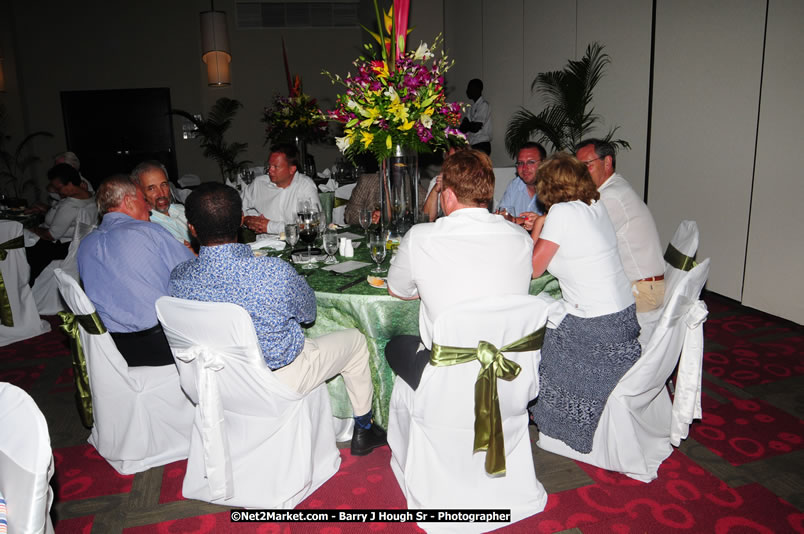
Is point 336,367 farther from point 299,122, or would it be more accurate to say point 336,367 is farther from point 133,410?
point 299,122

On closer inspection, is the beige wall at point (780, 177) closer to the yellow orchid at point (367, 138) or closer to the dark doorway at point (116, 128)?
the yellow orchid at point (367, 138)

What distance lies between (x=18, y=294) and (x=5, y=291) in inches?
10.2

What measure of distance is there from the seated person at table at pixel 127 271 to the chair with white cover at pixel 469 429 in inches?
47.0

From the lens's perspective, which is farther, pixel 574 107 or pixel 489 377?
pixel 574 107

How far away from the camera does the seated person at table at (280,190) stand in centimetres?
424

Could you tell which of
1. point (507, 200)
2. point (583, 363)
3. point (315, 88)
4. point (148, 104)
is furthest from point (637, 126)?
point (148, 104)

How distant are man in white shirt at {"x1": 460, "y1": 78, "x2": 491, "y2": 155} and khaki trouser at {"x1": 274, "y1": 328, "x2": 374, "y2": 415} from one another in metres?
5.98

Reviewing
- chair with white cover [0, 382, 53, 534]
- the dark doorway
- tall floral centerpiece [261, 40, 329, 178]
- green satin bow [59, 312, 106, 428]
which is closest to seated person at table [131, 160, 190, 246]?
green satin bow [59, 312, 106, 428]

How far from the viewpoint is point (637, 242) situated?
277 cm

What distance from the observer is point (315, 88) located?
36.5 feet

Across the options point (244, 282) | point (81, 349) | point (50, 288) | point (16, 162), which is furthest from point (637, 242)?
point (16, 162)

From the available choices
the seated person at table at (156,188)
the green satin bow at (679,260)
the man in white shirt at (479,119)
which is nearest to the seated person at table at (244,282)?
the seated person at table at (156,188)

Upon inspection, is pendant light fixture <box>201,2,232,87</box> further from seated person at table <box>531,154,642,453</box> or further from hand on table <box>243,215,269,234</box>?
seated person at table <box>531,154,642,453</box>

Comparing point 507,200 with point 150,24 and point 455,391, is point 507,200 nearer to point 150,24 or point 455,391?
point 455,391
